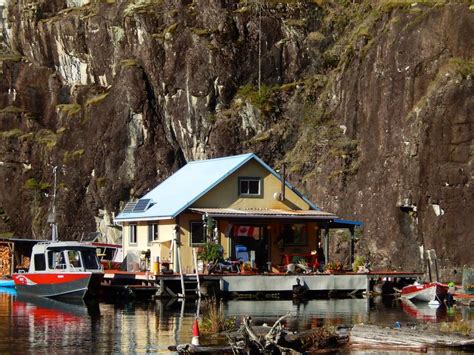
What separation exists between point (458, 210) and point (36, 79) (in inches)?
2567

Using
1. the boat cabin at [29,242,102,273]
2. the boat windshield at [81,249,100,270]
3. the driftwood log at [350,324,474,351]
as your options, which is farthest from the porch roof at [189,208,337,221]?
the driftwood log at [350,324,474,351]

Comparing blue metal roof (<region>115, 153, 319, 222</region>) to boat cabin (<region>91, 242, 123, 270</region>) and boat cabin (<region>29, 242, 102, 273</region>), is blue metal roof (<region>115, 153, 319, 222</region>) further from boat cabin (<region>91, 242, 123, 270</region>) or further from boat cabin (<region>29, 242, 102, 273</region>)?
boat cabin (<region>29, 242, 102, 273</region>)

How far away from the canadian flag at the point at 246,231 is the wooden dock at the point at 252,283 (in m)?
4.97

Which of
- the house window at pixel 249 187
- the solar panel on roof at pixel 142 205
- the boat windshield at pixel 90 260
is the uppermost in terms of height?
the house window at pixel 249 187

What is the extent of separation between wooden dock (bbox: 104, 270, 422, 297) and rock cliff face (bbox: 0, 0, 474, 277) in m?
13.7

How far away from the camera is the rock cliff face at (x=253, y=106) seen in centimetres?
7588

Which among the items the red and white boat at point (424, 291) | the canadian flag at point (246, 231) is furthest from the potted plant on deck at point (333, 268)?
the canadian flag at point (246, 231)

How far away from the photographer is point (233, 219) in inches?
2467

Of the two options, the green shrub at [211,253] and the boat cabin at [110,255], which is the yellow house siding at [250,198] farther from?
the boat cabin at [110,255]

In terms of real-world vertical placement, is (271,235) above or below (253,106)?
below

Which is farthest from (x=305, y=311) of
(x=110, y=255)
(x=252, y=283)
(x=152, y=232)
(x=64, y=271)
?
(x=110, y=255)

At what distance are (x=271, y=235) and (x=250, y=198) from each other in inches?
104

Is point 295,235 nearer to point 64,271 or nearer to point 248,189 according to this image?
point 248,189

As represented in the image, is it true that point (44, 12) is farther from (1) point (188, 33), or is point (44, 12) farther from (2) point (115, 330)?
(2) point (115, 330)
